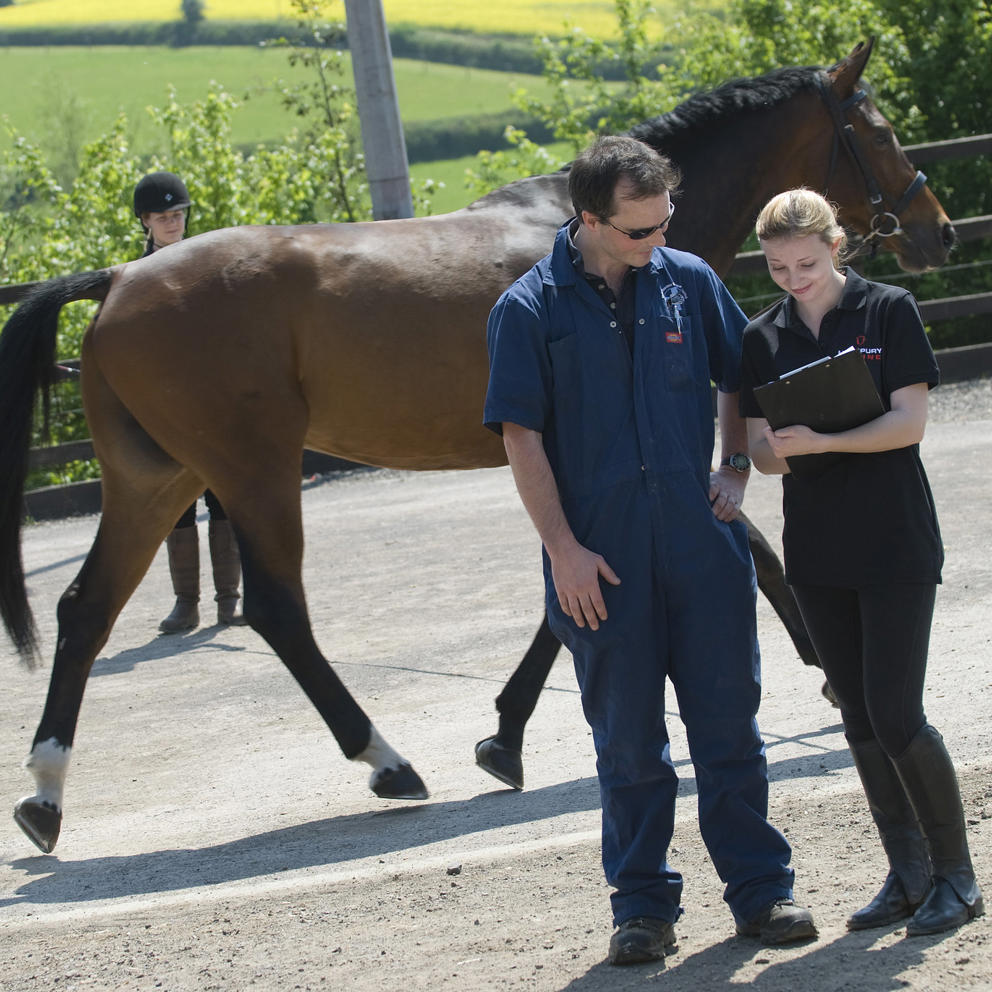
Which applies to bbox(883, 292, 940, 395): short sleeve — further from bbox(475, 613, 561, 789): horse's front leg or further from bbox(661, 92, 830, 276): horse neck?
bbox(661, 92, 830, 276): horse neck

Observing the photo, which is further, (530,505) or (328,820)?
(328,820)

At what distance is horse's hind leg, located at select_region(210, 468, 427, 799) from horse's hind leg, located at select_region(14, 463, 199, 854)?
16.3 inches

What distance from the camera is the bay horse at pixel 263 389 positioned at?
15.2 ft

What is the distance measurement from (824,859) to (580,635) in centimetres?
97

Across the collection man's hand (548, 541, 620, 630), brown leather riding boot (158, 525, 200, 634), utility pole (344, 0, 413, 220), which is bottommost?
brown leather riding boot (158, 525, 200, 634)

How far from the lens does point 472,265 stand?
4.89 m

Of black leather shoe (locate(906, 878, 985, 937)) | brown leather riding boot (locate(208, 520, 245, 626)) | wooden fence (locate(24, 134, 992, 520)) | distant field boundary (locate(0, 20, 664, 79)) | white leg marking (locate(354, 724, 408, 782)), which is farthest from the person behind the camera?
distant field boundary (locate(0, 20, 664, 79))

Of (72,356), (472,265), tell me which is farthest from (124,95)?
(472,265)

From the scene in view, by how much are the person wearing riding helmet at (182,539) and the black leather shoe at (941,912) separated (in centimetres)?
487

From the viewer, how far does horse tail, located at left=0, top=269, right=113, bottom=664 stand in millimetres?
4906

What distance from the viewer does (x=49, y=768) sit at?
4547 millimetres

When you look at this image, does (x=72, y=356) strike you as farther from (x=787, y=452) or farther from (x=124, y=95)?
(x=124, y=95)

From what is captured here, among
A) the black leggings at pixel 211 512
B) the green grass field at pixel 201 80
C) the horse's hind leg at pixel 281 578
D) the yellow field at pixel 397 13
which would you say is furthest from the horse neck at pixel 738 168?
the yellow field at pixel 397 13

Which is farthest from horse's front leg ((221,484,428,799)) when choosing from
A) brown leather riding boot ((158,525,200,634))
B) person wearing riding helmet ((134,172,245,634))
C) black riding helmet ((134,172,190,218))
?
black riding helmet ((134,172,190,218))
